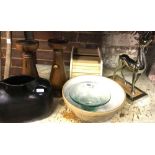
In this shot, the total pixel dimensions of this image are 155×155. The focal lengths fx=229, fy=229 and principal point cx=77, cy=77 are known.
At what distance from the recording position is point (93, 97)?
2.64ft

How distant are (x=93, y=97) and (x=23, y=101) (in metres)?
0.24

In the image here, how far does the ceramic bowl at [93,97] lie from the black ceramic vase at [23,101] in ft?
0.26

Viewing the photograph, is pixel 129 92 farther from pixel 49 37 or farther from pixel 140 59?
pixel 49 37

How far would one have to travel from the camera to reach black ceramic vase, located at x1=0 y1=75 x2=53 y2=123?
733mm

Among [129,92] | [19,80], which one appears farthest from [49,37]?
[129,92]

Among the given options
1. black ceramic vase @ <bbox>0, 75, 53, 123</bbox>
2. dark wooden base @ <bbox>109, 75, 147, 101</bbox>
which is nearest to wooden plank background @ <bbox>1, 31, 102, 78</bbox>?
dark wooden base @ <bbox>109, 75, 147, 101</bbox>

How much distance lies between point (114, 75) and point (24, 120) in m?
0.45

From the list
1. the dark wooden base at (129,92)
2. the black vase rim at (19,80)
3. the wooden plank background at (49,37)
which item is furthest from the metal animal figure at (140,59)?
the black vase rim at (19,80)

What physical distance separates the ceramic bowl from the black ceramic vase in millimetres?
79

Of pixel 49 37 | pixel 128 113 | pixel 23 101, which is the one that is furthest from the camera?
pixel 49 37

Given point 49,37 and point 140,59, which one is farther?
point 49,37
